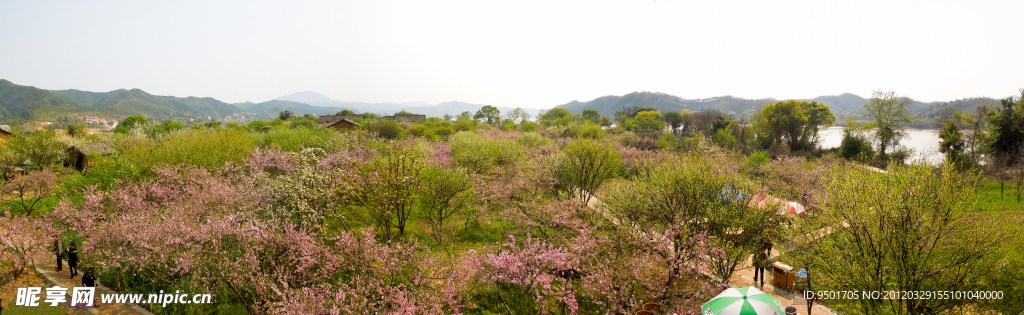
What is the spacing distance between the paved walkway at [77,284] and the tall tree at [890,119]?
193ft

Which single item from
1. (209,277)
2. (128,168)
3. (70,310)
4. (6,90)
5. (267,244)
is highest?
(6,90)

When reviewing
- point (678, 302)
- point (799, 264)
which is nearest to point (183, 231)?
point (678, 302)

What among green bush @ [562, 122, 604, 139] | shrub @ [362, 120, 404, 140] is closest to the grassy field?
green bush @ [562, 122, 604, 139]

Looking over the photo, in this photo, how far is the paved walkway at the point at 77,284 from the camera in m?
9.48

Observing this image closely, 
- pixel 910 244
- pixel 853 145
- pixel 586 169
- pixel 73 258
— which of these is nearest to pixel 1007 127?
pixel 853 145

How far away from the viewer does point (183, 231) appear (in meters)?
8.98

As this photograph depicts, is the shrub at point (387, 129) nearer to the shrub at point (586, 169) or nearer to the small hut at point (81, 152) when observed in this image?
the small hut at point (81, 152)

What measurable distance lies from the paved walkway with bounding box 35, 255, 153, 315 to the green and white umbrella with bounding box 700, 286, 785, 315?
45.7 feet

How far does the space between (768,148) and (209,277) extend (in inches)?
2250

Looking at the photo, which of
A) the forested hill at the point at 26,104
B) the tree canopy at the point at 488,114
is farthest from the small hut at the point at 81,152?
the forested hill at the point at 26,104

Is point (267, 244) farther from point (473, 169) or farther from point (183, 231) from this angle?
point (473, 169)

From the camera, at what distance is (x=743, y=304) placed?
24.5 ft

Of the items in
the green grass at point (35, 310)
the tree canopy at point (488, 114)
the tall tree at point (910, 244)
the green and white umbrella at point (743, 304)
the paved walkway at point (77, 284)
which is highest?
the tree canopy at point (488, 114)

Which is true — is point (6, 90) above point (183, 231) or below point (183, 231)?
above
